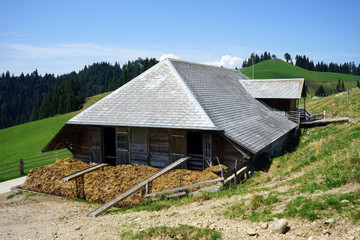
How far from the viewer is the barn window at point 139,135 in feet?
53.1

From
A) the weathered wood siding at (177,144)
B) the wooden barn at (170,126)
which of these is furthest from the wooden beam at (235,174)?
the weathered wood siding at (177,144)

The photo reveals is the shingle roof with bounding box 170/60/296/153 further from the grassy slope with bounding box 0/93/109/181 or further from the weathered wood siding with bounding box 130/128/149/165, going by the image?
the grassy slope with bounding box 0/93/109/181

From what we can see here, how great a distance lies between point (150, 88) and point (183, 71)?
3.17 metres

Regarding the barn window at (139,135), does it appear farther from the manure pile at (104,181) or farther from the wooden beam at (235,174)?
the wooden beam at (235,174)

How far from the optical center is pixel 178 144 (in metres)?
15.3

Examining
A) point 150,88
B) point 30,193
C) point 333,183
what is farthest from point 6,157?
point 333,183

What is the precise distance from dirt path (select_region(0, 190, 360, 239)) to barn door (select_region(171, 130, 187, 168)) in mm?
5286

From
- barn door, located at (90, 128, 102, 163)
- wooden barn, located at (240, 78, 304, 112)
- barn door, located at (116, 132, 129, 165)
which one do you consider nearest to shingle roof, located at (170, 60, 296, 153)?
wooden barn, located at (240, 78, 304, 112)

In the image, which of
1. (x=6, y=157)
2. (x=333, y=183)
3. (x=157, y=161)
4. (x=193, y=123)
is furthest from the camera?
(x=6, y=157)

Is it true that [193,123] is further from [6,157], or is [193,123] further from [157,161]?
[6,157]

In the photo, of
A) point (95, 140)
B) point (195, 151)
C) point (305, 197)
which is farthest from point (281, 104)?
point (305, 197)

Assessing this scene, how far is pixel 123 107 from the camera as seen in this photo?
675 inches

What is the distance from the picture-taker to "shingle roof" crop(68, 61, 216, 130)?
48.3ft

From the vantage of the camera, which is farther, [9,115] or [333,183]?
[9,115]
